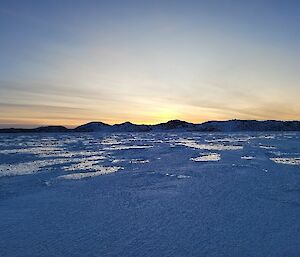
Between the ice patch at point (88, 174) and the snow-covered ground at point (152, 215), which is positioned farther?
the ice patch at point (88, 174)

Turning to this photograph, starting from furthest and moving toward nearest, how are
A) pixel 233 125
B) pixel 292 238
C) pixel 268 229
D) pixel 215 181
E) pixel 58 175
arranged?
1. pixel 233 125
2. pixel 58 175
3. pixel 215 181
4. pixel 268 229
5. pixel 292 238

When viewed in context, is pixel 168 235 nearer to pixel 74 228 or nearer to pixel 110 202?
pixel 74 228

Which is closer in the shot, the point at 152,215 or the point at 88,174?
the point at 152,215

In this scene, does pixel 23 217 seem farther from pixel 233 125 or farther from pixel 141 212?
pixel 233 125

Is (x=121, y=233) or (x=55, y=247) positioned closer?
(x=55, y=247)

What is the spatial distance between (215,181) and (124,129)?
148 metres

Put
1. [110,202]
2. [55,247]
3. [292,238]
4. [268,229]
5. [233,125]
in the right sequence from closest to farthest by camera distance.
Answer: [55,247] → [292,238] → [268,229] → [110,202] → [233,125]

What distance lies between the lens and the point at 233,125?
485 ft

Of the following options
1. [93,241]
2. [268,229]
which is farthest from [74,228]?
[268,229]

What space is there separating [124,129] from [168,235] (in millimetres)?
152751

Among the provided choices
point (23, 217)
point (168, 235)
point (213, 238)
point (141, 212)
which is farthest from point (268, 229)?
point (23, 217)

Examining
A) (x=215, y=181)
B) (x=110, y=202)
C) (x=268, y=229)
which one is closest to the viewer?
(x=268, y=229)

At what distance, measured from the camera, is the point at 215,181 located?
8.87 meters

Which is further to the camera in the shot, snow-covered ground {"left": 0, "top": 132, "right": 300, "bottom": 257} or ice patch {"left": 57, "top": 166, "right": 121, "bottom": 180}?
ice patch {"left": 57, "top": 166, "right": 121, "bottom": 180}
